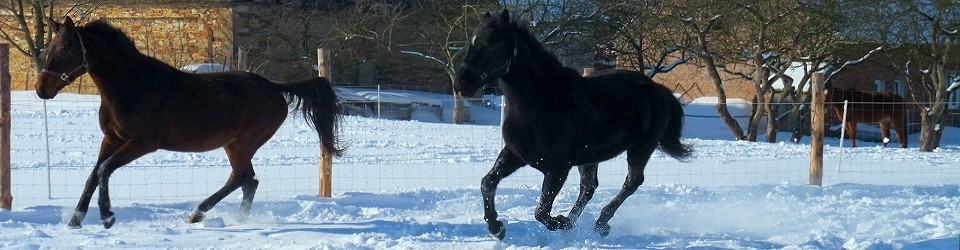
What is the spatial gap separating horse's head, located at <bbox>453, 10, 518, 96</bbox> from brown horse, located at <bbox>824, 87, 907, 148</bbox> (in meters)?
14.6

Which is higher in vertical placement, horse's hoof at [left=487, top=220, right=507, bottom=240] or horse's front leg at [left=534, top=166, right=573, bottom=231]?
horse's front leg at [left=534, top=166, right=573, bottom=231]

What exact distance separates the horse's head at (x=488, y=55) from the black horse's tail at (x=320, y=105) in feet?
8.59

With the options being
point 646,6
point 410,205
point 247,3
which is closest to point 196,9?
point 247,3

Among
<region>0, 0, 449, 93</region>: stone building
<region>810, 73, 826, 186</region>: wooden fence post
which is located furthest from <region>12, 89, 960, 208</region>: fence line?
<region>0, 0, 449, 93</region>: stone building

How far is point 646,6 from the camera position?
888 inches

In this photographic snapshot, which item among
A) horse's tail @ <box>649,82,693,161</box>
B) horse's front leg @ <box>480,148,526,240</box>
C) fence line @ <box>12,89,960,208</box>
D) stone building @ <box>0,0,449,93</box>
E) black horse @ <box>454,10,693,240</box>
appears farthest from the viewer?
stone building @ <box>0,0,449,93</box>

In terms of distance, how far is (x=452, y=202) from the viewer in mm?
9289

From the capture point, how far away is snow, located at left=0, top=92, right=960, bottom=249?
6.82 m

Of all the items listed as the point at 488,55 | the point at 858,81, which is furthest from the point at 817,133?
the point at 858,81

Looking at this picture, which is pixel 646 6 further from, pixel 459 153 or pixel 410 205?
pixel 410 205

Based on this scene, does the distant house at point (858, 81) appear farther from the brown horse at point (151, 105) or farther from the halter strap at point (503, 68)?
the halter strap at point (503, 68)

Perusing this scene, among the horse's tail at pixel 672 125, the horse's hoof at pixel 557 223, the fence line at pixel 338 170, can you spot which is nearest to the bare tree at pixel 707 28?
the fence line at pixel 338 170

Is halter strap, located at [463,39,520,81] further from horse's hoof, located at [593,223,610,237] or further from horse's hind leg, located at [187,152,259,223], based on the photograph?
horse's hind leg, located at [187,152,259,223]

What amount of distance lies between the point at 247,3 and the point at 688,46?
1058 cm
